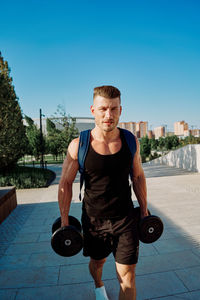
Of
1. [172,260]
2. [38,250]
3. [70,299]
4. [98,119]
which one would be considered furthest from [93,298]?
[98,119]

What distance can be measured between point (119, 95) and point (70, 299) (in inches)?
95.0

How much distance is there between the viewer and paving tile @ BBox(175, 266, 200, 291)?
269 centimetres

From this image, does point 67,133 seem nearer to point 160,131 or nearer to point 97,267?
point 97,267

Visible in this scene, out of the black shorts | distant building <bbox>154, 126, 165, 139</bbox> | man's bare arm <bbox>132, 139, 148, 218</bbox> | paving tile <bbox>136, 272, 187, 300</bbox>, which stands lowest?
paving tile <bbox>136, 272, 187, 300</bbox>

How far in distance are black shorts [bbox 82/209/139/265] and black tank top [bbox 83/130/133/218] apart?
7cm

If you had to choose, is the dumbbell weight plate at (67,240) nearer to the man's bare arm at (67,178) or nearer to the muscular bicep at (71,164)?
the man's bare arm at (67,178)

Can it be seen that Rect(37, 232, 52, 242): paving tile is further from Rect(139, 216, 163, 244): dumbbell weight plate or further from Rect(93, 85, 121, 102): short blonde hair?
Rect(93, 85, 121, 102): short blonde hair

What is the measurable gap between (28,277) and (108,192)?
2.10 metres

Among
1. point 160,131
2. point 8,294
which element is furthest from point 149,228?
point 160,131

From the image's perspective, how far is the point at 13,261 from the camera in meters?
3.50

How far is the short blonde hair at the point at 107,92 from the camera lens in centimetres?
185

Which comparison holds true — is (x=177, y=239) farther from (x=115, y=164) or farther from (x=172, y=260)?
(x=115, y=164)

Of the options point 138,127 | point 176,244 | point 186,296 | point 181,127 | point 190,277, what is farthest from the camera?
point 181,127

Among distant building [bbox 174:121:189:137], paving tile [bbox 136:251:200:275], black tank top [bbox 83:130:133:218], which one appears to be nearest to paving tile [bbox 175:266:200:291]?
paving tile [bbox 136:251:200:275]
